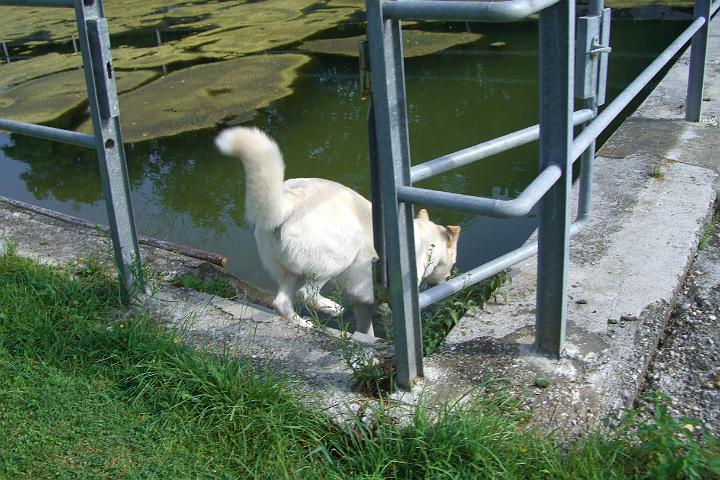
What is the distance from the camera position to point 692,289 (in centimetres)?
256

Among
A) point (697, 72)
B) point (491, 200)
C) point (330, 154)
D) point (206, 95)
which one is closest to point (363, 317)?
point (491, 200)

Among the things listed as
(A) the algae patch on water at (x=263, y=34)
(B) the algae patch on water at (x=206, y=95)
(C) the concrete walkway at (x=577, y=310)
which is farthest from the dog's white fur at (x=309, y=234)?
(A) the algae patch on water at (x=263, y=34)

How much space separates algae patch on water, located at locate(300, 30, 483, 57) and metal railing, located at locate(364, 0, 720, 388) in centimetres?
664

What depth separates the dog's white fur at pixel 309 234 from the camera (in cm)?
285

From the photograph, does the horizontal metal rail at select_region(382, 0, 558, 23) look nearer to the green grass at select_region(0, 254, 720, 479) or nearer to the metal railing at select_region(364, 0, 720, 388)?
the metal railing at select_region(364, 0, 720, 388)

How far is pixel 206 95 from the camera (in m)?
7.75

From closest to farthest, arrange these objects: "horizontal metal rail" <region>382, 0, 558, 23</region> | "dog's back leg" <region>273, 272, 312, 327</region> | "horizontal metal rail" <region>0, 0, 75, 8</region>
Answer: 1. "horizontal metal rail" <region>382, 0, 558, 23</region>
2. "horizontal metal rail" <region>0, 0, 75, 8</region>
3. "dog's back leg" <region>273, 272, 312, 327</region>

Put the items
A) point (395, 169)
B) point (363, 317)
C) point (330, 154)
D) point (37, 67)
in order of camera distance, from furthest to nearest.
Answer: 1. point (37, 67)
2. point (330, 154)
3. point (363, 317)
4. point (395, 169)

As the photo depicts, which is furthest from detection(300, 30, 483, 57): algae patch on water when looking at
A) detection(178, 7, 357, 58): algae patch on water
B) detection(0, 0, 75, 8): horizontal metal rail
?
detection(0, 0, 75, 8): horizontal metal rail

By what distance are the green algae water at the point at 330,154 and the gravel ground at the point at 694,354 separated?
68.0 inches

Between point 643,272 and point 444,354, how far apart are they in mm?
821

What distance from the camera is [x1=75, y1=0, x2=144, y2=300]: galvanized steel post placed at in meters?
2.47

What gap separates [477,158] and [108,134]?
135 cm

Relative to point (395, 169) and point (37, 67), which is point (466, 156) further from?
point (37, 67)
